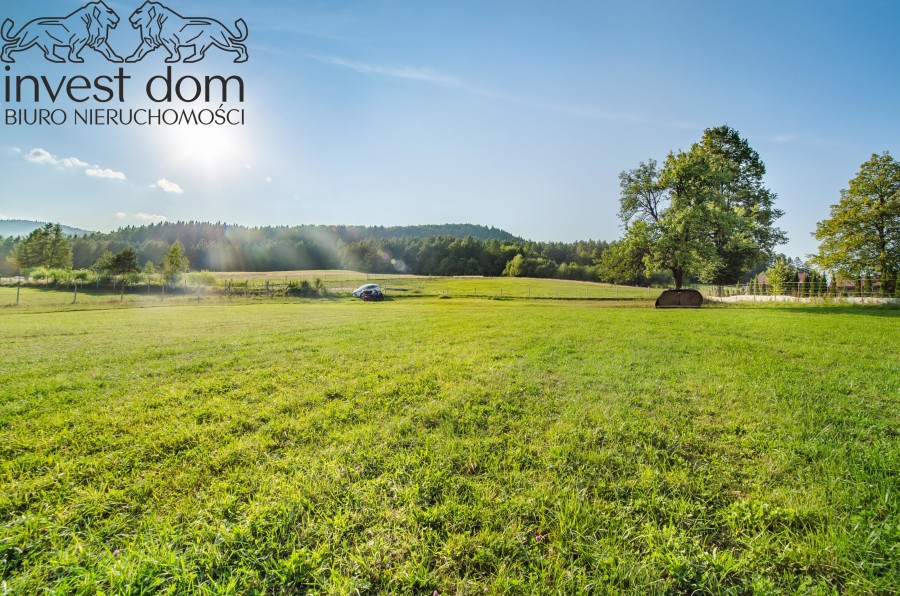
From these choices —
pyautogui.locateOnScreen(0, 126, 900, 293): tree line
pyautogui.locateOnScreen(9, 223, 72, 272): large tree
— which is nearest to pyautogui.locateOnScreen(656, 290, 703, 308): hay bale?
pyautogui.locateOnScreen(0, 126, 900, 293): tree line

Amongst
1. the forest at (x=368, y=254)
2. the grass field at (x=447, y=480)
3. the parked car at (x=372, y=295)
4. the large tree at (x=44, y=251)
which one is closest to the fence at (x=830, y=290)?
the grass field at (x=447, y=480)

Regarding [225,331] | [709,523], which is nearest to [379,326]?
[225,331]

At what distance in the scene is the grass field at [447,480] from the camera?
2.32 m

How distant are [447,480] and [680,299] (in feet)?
106

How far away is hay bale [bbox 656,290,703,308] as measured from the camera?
29.0 m

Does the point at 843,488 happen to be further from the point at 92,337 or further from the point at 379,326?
the point at 92,337

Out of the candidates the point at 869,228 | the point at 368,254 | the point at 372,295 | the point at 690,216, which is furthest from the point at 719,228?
the point at 368,254

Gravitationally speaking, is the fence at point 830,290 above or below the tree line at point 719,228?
below

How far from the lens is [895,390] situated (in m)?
5.99

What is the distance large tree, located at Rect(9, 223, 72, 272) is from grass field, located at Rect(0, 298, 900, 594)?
241 feet

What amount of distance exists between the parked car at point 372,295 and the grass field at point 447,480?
1284 inches

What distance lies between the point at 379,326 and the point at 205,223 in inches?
6134

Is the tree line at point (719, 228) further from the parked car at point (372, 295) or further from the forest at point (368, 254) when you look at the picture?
the forest at point (368, 254)

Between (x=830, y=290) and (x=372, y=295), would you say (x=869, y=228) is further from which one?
(x=372, y=295)
